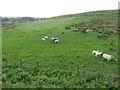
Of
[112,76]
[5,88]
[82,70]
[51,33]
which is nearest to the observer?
[5,88]

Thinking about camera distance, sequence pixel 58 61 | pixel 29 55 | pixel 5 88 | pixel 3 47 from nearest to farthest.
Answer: pixel 5 88
pixel 58 61
pixel 29 55
pixel 3 47

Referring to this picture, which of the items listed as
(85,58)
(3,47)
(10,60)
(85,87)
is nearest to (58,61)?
(85,58)

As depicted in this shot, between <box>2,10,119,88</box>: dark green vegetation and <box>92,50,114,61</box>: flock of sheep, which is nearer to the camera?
<box>2,10,119,88</box>: dark green vegetation

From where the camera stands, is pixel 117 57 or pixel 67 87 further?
pixel 117 57

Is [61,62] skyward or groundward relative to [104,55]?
groundward

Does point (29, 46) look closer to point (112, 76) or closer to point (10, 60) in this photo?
point (10, 60)

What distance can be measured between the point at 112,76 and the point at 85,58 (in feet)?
26.8

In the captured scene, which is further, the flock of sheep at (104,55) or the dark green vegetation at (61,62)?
the flock of sheep at (104,55)

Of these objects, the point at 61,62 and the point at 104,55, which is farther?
the point at 104,55

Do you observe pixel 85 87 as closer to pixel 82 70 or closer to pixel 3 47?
pixel 82 70

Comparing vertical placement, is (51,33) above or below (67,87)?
above

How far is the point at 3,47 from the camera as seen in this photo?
158 ft

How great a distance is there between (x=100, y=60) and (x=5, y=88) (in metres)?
15.5

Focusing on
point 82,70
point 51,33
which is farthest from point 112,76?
point 51,33
